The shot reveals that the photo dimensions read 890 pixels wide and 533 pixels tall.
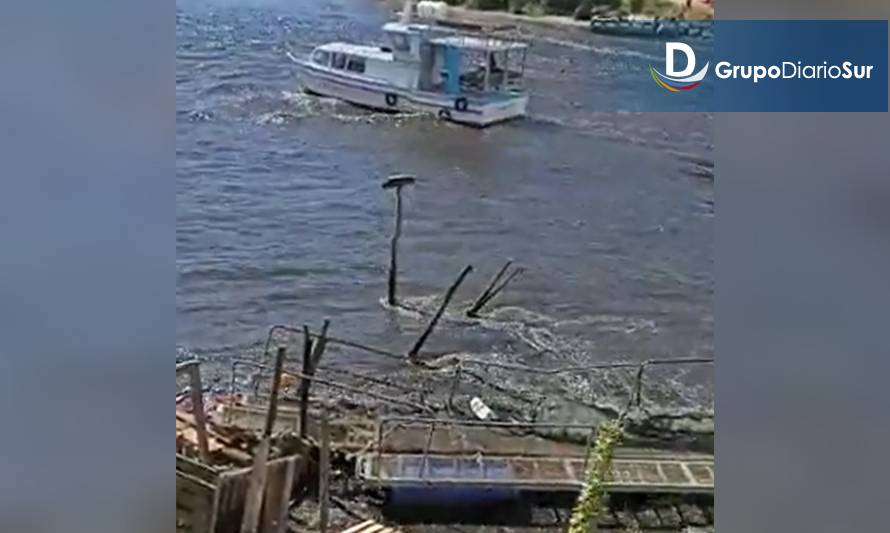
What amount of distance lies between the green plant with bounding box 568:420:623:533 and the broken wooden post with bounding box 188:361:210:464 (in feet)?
2.41

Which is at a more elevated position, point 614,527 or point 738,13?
point 738,13

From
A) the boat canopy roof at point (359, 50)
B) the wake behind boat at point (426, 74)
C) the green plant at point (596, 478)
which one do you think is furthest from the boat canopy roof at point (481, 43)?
the green plant at point (596, 478)

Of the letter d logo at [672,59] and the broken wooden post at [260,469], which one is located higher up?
the letter d logo at [672,59]

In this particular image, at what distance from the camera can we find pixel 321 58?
1974 millimetres

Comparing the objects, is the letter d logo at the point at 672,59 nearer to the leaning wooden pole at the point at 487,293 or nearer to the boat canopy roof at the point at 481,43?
the boat canopy roof at the point at 481,43

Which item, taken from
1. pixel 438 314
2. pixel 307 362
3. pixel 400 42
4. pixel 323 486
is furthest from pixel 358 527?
pixel 400 42

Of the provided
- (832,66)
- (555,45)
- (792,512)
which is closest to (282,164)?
(555,45)

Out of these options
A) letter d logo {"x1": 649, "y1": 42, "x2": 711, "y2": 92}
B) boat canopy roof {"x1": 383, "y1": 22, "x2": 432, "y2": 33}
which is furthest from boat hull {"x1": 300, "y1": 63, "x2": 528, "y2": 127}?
letter d logo {"x1": 649, "y1": 42, "x2": 711, "y2": 92}

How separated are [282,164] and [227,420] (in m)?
0.51

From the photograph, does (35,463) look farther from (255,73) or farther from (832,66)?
(832,66)

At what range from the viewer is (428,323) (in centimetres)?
196

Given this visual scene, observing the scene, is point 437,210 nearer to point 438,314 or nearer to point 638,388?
point 438,314

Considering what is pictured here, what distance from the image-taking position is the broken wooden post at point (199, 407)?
6.35 feet

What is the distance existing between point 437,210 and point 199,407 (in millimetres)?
608
